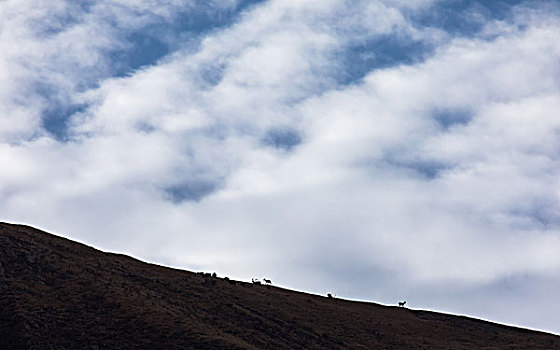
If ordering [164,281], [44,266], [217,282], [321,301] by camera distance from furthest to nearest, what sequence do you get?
[321,301], [217,282], [164,281], [44,266]

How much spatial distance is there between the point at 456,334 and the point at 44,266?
37.2 metres

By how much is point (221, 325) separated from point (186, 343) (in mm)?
6102

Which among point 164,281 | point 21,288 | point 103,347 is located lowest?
point 103,347

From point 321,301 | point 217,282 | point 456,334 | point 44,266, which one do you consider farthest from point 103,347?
point 456,334

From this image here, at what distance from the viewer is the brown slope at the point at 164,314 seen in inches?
1703

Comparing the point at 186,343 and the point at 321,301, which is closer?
the point at 186,343

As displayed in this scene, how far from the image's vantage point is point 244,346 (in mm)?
43750

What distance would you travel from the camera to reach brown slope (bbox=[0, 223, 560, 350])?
43.2 m

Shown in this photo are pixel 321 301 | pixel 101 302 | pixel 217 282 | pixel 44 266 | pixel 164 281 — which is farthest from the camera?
pixel 321 301

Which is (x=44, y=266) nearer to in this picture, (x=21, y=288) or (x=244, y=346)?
(x=21, y=288)

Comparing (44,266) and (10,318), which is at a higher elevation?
(44,266)

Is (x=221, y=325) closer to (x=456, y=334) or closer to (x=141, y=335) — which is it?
(x=141, y=335)

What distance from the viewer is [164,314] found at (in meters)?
46.3

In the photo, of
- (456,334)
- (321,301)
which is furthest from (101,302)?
(456,334)
